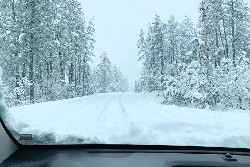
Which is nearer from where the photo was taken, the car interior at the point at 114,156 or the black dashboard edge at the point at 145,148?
the car interior at the point at 114,156

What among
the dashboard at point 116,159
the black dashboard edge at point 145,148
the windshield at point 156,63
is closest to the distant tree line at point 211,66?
the windshield at point 156,63

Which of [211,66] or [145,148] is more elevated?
[211,66]

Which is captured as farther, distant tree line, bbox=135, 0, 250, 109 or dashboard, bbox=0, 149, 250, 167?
distant tree line, bbox=135, 0, 250, 109

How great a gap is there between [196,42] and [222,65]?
2.85m

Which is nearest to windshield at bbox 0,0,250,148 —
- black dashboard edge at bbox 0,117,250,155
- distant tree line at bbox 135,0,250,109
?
distant tree line at bbox 135,0,250,109

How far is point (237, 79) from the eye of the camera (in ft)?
84.0

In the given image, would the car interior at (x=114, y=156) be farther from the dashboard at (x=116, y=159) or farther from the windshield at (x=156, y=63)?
the windshield at (x=156, y=63)

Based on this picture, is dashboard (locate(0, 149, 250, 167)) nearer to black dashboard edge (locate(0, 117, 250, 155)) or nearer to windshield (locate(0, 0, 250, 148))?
black dashboard edge (locate(0, 117, 250, 155))

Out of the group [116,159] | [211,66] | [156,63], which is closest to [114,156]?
[116,159]

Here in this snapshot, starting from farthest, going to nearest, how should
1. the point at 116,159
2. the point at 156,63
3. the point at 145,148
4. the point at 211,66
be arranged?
the point at 211,66 → the point at 156,63 → the point at 145,148 → the point at 116,159

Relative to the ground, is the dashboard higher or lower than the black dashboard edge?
lower

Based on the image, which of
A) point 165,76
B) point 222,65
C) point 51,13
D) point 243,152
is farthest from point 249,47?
point 243,152

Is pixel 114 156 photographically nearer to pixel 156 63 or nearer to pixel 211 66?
pixel 156 63

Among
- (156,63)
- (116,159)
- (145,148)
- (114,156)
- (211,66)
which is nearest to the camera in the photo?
(116,159)
